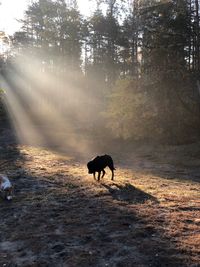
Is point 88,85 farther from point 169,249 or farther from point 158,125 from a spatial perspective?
point 169,249

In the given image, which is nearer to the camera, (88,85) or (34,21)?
(88,85)

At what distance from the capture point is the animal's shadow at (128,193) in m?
11.5

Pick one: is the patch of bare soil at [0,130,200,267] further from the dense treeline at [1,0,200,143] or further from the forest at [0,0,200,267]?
the dense treeline at [1,0,200,143]

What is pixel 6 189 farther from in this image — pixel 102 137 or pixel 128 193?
pixel 102 137

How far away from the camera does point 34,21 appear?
52.6 m

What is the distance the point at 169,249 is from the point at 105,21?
126 feet

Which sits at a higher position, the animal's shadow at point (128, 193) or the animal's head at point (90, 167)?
the animal's head at point (90, 167)

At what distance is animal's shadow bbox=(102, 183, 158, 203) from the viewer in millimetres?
11461

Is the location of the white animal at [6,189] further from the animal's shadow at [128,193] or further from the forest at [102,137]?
the animal's shadow at [128,193]

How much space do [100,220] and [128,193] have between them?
9.95 ft

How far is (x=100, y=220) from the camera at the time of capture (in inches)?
371

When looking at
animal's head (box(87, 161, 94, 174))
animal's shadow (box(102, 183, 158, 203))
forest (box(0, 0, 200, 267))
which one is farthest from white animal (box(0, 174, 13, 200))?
animal's head (box(87, 161, 94, 174))

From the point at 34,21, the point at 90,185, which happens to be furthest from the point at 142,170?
the point at 34,21

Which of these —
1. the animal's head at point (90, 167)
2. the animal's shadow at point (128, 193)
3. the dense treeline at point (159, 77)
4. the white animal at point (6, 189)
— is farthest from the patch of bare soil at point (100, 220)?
the dense treeline at point (159, 77)
